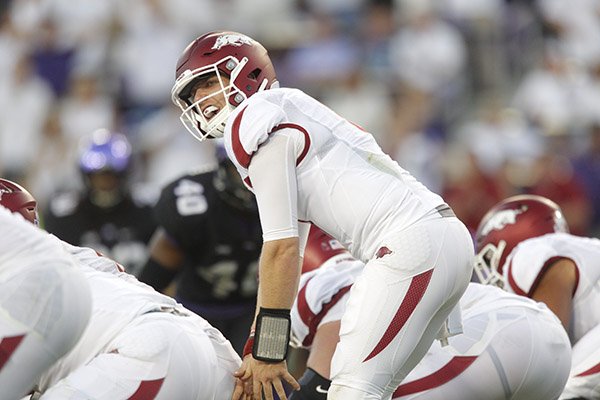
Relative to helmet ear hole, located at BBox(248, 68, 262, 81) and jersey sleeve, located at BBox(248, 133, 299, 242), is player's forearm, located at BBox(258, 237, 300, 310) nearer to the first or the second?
jersey sleeve, located at BBox(248, 133, 299, 242)

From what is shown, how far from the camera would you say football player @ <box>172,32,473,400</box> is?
402cm

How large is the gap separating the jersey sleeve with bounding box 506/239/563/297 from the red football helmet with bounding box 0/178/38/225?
2029 millimetres

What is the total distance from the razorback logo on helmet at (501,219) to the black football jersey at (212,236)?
A: 1762 millimetres

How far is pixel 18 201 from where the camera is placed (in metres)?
4.25

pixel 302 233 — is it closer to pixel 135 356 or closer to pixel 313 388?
pixel 313 388

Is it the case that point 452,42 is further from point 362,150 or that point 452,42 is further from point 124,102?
point 362,150

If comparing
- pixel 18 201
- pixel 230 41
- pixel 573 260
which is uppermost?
pixel 230 41

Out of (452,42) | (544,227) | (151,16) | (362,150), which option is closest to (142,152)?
(151,16)

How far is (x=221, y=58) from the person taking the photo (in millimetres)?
4418

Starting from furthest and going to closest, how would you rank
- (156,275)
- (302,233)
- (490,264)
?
(156,275) → (490,264) → (302,233)

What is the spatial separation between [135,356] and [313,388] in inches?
38.1

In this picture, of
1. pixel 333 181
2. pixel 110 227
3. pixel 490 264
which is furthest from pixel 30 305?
pixel 110 227

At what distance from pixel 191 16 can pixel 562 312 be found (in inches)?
355

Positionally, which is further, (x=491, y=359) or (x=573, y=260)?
(x=573, y=260)
